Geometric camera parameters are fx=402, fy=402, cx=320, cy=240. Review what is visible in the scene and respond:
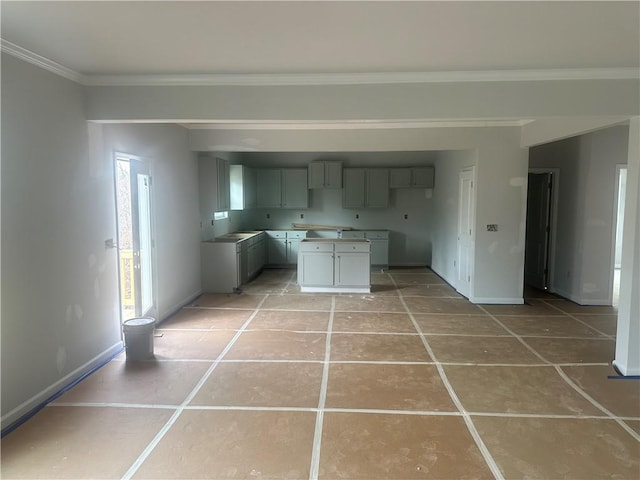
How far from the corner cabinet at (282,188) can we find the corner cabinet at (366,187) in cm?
97

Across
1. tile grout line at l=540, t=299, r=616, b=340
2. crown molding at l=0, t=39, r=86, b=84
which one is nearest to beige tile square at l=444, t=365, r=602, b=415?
tile grout line at l=540, t=299, r=616, b=340

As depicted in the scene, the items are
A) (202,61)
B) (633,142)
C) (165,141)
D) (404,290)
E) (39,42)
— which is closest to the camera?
(39,42)

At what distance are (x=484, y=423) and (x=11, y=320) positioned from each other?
11.4 ft

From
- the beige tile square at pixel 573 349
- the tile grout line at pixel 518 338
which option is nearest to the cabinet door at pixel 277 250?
the tile grout line at pixel 518 338

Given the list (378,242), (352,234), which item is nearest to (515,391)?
(378,242)

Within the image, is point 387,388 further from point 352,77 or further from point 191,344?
point 352,77

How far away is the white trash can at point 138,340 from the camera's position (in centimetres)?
404

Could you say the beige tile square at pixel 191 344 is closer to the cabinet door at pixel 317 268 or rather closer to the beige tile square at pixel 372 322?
the beige tile square at pixel 372 322

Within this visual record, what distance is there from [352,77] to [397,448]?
2.97 m

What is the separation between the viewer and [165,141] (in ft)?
17.7

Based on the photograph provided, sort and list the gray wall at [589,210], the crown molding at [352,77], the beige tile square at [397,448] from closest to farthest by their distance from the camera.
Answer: the beige tile square at [397,448], the crown molding at [352,77], the gray wall at [589,210]

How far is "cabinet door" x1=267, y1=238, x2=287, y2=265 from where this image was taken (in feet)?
30.5

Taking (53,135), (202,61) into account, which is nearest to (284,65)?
(202,61)

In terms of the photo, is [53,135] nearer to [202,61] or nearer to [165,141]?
[202,61]
